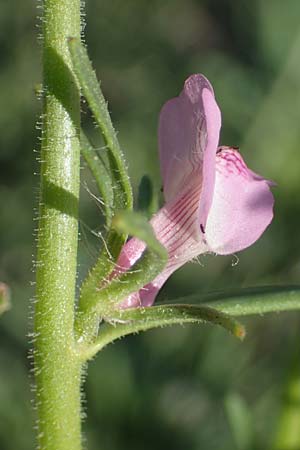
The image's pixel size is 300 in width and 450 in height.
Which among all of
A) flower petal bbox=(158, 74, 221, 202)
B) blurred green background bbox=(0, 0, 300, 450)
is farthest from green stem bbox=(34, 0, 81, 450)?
blurred green background bbox=(0, 0, 300, 450)

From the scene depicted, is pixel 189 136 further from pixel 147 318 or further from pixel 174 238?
pixel 147 318

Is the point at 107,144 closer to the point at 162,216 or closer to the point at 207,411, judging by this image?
the point at 162,216

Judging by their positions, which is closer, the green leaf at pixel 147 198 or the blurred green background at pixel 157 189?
the green leaf at pixel 147 198

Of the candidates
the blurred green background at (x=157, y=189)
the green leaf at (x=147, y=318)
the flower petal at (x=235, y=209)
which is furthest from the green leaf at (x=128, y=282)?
the blurred green background at (x=157, y=189)

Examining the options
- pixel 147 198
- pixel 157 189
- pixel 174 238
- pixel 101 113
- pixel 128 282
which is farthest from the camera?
pixel 157 189

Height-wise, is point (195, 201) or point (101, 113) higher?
point (101, 113)

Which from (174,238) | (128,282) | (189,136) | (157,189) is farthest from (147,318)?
(157,189)

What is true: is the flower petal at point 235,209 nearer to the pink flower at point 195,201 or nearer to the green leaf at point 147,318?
the pink flower at point 195,201
